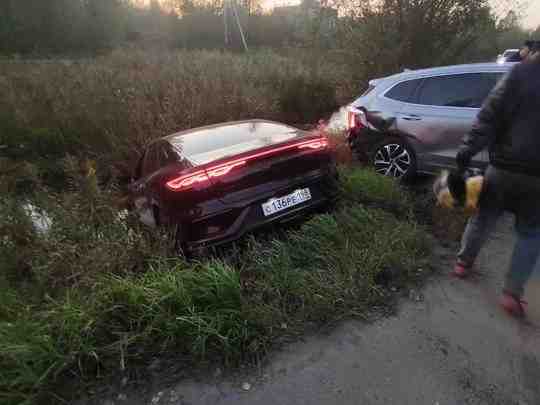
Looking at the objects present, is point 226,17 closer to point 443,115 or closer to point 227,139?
point 443,115

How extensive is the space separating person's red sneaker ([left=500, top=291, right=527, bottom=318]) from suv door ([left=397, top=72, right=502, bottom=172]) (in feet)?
6.45

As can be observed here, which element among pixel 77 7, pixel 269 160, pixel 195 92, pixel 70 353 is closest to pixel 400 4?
pixel 195 92

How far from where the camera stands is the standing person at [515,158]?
7.03 feet

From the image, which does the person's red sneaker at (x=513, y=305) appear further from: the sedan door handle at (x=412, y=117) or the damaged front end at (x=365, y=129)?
the damaged front end at (x=365, y=129)

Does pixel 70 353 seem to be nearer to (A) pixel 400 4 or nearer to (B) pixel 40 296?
(B) pixel 40 296

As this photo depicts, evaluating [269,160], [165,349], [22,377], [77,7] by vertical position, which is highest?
[77,7]

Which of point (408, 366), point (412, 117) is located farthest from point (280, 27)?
point (408, 366)

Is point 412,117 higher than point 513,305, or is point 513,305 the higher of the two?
point 412,117

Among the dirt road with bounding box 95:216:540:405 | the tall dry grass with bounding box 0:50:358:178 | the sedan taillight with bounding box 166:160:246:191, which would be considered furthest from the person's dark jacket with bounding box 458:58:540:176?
the tall dry grass with bounding box 0:50:358:178

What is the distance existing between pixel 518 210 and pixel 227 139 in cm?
251

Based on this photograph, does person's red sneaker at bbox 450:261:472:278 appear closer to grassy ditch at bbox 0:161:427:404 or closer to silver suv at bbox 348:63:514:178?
grassy ditch at bbox 0:161:427:404

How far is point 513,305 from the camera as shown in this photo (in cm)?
241

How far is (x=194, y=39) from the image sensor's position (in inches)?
1375

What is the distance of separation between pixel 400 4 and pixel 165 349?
10.9m
